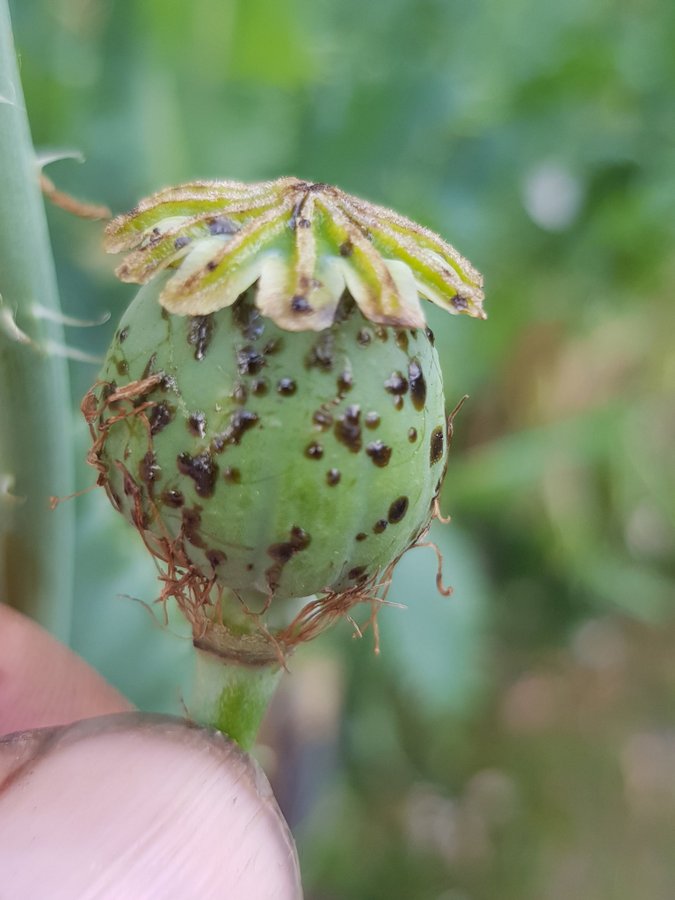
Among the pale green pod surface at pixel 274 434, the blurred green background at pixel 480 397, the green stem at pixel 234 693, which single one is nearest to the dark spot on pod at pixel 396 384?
the pale green pod surface at pixel 274 434

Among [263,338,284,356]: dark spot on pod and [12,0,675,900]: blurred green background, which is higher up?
[263,338,284,356]: dark spot on pod

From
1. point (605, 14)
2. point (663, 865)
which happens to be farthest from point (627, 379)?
point (663, 865)

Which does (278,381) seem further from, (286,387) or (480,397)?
(480,397)

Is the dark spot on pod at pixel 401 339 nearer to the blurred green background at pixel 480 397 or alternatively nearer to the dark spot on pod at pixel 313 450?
the dark spot on pod at pixel 313 450

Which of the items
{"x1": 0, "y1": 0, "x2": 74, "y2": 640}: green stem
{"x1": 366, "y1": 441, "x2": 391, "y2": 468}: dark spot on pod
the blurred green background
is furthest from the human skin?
the blurred green background

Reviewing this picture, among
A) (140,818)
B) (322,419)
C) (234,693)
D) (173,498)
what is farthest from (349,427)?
(140,818)

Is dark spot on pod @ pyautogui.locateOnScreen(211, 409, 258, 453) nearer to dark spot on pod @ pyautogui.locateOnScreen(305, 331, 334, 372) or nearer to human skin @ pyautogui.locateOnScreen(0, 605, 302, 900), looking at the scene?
dark spot on pod @ pyautogui.locateOnScreen(305, 331, 334, 372)

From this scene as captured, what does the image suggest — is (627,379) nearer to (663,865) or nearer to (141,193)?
(663,865)

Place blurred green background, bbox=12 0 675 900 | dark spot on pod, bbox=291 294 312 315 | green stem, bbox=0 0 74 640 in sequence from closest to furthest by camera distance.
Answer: dark spot on pod, bbox=291 294 312 315, green stem, bbox=0 0 74 640, blurred green background, bbox=12 0 675 900
